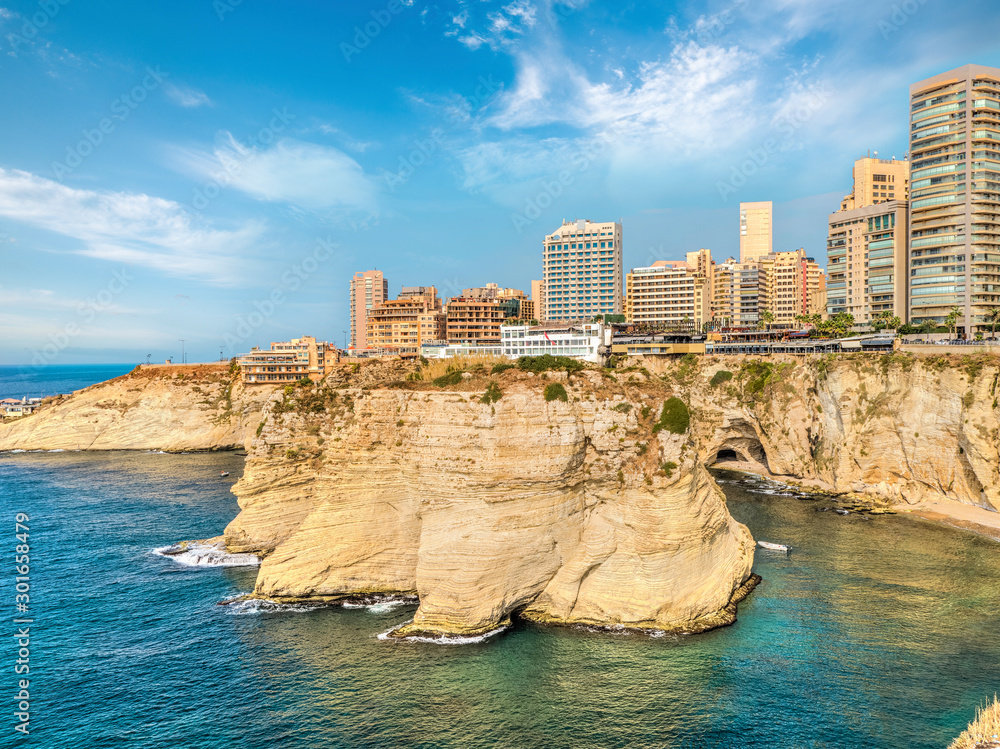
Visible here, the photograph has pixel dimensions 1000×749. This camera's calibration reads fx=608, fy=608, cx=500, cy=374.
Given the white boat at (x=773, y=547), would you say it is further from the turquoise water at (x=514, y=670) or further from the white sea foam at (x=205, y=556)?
the white sea foam at (x=205, y=556)

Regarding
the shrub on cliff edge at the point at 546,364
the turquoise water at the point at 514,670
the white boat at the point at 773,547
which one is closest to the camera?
the turquoise water at the point at 514,670

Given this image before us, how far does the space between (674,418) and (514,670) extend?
15518mm

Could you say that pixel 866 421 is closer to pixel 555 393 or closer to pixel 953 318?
pixel 953 318

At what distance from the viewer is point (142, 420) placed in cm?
9738

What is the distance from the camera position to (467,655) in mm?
29078

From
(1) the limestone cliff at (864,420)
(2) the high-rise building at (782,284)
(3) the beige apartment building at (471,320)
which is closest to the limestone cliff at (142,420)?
(3) the beige apartment building at (471,320)

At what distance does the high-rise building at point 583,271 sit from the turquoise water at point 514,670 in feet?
297

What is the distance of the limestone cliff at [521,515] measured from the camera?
104ft

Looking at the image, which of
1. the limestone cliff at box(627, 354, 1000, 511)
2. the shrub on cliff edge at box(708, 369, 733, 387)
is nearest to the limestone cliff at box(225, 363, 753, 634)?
the limestone cliff at box(627, 354, 1000, 511)

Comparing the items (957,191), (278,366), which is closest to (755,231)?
(957,191)

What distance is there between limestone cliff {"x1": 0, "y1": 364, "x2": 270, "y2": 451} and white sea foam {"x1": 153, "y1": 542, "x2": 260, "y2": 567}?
53.5m

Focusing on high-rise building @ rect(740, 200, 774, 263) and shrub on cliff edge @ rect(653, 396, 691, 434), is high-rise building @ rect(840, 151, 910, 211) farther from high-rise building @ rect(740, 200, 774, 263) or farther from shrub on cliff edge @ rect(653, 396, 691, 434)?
shrub on cliff edge @ rect(653, 396, 691, 434)

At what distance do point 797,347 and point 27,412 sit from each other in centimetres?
12507

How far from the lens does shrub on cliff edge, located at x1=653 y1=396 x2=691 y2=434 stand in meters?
33.5
